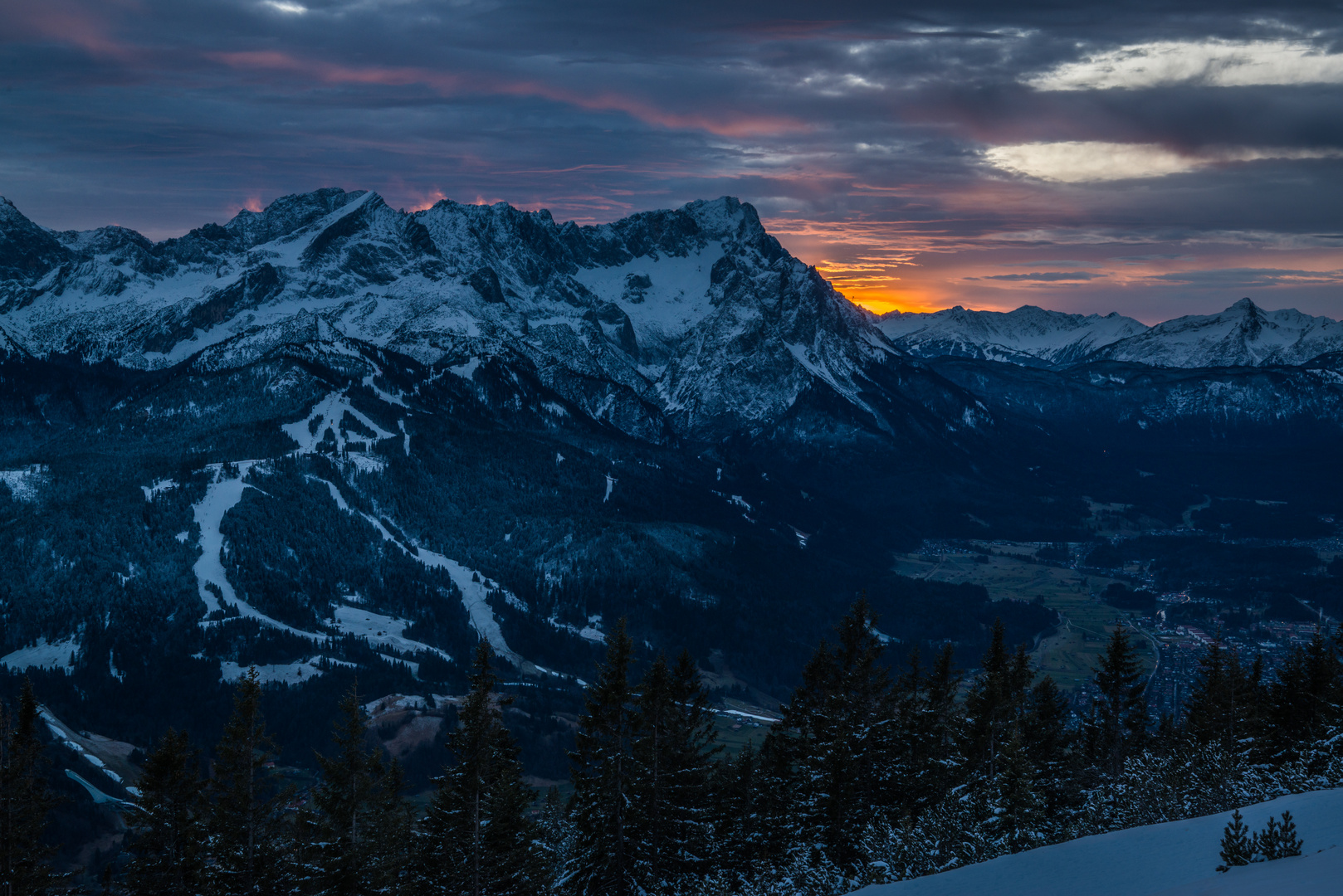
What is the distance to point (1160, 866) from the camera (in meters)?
34.4

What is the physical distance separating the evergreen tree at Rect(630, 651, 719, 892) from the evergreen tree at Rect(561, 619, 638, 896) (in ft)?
2.56

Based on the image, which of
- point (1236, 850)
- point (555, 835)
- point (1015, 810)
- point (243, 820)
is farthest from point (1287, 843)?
point (555, 835)

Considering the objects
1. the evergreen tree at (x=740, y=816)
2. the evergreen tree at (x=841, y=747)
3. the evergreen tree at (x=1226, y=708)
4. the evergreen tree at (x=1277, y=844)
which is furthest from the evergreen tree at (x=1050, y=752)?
the evergreen tree at (x=1277, y=844)

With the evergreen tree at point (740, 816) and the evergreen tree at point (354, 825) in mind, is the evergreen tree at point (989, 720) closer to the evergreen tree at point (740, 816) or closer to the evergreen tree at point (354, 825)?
the evergreen tree at point (740, 816)

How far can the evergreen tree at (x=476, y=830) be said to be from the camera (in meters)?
50.9

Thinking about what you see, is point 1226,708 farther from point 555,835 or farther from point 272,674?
point 272,674

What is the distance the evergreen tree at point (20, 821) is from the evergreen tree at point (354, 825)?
41.6 ft

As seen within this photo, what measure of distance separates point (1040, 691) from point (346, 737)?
49.7m

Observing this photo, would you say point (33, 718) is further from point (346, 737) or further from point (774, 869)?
point (774, 869)

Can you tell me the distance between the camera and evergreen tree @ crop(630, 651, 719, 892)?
55.9 metres

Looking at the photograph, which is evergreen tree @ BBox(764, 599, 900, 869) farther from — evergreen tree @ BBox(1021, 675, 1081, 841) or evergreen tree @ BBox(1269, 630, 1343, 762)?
evergreen tree @ BBox(1269, 630, 1343, 762)

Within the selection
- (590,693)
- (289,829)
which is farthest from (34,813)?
(590,693)

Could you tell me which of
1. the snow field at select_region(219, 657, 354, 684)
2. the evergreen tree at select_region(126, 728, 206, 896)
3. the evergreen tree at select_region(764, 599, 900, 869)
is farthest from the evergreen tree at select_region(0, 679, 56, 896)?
the snow field at select_region(219, 657, 354, 684)

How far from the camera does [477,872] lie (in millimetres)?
50562
